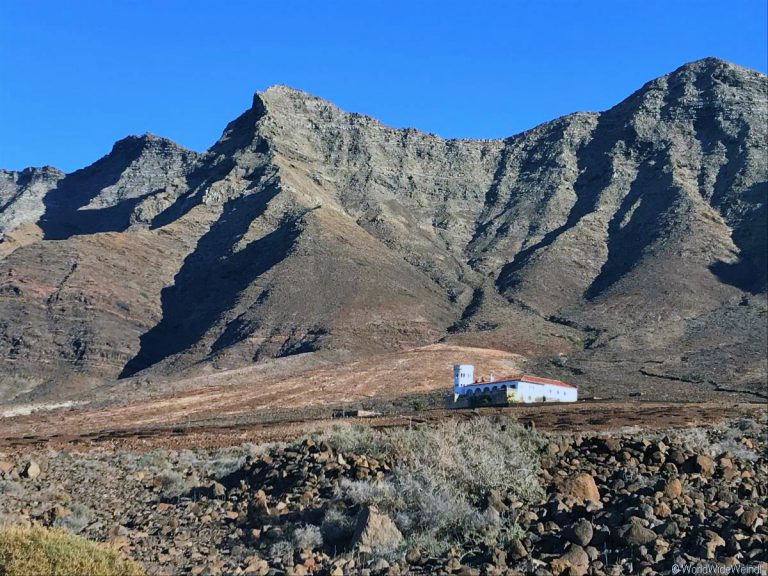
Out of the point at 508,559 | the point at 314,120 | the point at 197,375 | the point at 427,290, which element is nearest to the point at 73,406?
the point at 197,375

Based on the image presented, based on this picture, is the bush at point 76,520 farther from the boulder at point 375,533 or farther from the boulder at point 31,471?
the boulder at point 375,533

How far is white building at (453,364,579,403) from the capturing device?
55.1m

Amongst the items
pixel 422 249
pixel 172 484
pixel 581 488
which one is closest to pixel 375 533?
pixel 581 488

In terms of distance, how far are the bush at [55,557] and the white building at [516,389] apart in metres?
46.4

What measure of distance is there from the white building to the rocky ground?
129 ft

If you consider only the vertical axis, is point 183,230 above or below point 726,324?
above

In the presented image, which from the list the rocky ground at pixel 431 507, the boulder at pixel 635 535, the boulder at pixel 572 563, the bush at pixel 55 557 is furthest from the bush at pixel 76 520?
the boulder at pixel 635 535

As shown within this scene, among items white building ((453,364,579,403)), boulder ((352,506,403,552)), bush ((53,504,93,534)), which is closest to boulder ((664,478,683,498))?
boulder ((352,506,403,552))

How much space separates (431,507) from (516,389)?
45.7 m

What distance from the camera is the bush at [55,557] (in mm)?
8852

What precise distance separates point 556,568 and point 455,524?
174 cm

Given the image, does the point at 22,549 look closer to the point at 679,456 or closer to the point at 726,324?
the point at 679,456

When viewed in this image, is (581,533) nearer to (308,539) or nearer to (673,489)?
(673,489)

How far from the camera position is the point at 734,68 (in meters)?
146
